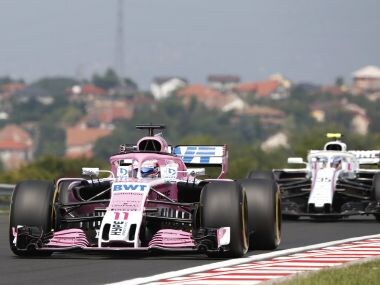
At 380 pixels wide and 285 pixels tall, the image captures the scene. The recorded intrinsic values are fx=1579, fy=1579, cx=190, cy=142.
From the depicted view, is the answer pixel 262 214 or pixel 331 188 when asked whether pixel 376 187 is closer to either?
pixel 331 188

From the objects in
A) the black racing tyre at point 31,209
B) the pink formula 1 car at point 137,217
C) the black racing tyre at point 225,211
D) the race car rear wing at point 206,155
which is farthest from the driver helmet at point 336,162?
the black racing tyre at point 31,209

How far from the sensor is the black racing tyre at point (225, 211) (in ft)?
66.4

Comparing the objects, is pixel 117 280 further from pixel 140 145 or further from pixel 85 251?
pixel 140 145

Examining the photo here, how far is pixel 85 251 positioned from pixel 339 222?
1420 centimetres

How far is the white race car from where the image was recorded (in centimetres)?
3456

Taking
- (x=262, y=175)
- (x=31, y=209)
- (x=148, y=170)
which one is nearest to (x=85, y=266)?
(x=31, y=209)

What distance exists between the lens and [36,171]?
145 meters

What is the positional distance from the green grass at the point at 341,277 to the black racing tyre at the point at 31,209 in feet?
14.1

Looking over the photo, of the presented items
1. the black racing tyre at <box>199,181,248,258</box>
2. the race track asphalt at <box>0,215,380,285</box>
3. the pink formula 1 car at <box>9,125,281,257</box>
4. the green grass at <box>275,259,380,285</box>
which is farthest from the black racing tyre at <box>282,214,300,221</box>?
the green grass at <box>275,259,380,285</box>

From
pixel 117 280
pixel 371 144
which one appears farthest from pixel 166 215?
pixel 371 144

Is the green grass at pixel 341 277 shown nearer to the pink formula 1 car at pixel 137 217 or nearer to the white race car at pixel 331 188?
the pink formula 1 car at pixel 137 217

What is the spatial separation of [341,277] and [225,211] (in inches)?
142

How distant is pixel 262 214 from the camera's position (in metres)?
22.7

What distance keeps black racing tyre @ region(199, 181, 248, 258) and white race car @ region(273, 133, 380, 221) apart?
45.8 ft
